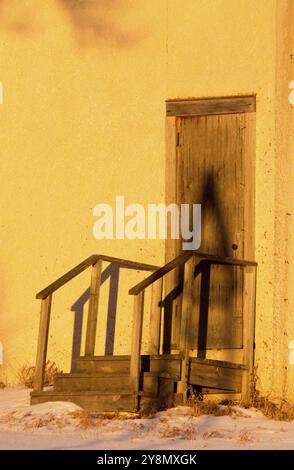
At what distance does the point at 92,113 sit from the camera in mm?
12766

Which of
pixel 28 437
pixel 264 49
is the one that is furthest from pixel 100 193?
pixel 28 437

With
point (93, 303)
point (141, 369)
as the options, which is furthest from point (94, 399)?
point (93, 303)

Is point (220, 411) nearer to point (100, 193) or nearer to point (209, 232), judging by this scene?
point (209, 232)

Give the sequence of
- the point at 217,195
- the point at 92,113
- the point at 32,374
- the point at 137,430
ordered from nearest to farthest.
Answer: the point at 137,430
the point at 217,195
the point at 32,374
the point at 92,113

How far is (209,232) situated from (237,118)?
117cm

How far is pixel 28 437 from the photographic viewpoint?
9.98 metres

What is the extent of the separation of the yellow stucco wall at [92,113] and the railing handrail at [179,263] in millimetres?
359

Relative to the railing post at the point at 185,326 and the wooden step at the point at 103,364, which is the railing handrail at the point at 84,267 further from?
the railing post at the point at 185,326

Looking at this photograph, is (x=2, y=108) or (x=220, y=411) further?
(x=2, y=108)

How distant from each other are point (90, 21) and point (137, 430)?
469cm

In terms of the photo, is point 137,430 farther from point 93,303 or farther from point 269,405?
point 93,303

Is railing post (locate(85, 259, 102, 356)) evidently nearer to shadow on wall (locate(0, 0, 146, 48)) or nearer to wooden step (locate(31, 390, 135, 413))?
wooden step (locate(31, 390, 135, 413))

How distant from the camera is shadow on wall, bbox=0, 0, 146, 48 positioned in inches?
499

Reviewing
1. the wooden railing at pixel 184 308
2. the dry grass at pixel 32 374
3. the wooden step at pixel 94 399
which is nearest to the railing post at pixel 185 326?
the wooden railing at pixel 184 308
